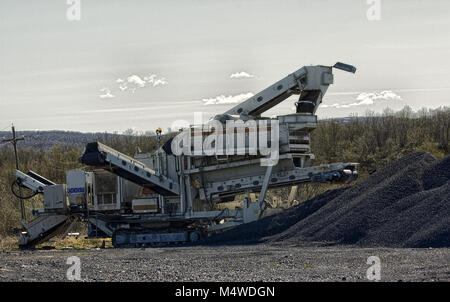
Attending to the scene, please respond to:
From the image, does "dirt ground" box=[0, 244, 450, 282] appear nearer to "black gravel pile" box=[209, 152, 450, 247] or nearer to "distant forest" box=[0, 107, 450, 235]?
"black gravel pile" box=[209, 152, 450, 247]

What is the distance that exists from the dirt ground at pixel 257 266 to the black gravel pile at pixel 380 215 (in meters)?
0.92

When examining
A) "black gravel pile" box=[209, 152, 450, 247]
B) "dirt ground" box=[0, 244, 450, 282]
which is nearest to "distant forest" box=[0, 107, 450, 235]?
"black gravel pile" box=[209, 152, 450, 247]

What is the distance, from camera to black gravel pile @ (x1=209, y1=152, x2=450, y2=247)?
16656 mm

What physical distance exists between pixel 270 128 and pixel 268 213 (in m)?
2.67

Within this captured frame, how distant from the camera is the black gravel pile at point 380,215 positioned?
16656mm

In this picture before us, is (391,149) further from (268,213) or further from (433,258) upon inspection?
(433,258)

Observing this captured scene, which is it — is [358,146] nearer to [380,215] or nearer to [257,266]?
[380,215]

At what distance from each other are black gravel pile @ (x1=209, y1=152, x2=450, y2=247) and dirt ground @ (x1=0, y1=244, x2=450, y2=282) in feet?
3.01

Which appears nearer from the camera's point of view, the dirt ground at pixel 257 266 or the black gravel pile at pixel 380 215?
the dirt ground at pixel 257 266

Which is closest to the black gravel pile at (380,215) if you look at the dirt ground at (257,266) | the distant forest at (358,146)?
the dirt ground at (257,266)

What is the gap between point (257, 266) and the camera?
1370 centimetres

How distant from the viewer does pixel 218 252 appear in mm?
17562

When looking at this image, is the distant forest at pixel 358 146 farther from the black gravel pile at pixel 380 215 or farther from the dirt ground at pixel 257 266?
the dirt ground at pixel 257 266
